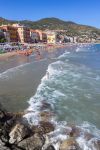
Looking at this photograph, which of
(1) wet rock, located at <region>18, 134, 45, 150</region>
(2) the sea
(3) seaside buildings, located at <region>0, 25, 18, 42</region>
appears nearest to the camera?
(1) wet rock, located at <region>18, 134, 45, 150</region>

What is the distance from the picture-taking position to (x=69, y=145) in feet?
40.9

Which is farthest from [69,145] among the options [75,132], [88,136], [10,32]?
[10,32]

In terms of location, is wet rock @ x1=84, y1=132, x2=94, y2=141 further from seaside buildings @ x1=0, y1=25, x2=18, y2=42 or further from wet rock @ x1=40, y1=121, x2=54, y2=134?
seaside buildings @ x1=0, y1=25, x2=18, y2=42

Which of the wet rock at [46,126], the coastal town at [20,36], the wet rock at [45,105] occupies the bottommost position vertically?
the coastal town at [20,36]

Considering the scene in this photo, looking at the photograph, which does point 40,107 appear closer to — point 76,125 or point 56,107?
point 56,107

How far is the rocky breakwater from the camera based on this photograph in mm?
12125

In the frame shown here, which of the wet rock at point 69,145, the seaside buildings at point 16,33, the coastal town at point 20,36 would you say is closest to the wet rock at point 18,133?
the wet rock at point 69,145

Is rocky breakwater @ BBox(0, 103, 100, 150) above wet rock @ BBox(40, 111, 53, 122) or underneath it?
above

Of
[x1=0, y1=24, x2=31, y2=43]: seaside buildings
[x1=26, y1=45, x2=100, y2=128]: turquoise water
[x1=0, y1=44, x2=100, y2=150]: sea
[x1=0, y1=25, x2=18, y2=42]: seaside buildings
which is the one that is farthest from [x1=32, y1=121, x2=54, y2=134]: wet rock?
[x1=0, y1=24, x2=31, y2=43]: seaside buildings

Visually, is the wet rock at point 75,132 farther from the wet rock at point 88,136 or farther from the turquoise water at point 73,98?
the turquoise water at point 73,98

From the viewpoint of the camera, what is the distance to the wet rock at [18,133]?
40.8ft

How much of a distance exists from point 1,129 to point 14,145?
1.26m

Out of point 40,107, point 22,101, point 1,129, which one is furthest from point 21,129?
point 22,101

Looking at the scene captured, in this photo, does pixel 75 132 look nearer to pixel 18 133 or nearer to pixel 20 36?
pixel 18 133
